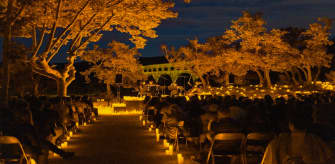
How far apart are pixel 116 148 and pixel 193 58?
29460 mm

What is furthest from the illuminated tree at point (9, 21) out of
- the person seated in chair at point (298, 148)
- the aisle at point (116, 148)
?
the person seated in chair at point (298, 148)

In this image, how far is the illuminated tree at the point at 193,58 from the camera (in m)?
36.8

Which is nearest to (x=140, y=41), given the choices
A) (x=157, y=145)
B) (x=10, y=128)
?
(x=157, y=145)

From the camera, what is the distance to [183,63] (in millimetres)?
38094

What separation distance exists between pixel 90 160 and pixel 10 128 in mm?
1938

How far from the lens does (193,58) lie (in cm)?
3794

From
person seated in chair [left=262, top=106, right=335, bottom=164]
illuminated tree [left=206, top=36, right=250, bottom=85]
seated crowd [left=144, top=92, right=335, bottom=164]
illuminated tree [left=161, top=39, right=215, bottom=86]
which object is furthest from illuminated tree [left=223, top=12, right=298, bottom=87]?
person seated in chair [left=262, top=106, right=335, bottom=164]

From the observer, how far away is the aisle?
7.48 meters

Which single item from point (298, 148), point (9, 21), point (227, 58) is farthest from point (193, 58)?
point (298, 148)

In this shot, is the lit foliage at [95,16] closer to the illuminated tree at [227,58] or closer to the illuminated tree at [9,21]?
the illuminated tree at [9,21]

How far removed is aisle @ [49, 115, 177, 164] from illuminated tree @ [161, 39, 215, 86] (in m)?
24.9

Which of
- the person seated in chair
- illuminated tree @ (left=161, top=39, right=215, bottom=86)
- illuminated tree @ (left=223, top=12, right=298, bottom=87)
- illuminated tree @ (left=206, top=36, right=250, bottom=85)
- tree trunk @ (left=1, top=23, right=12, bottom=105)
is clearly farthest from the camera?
illuminated tree @ (left=161, top=39, right=215, bottom=86)

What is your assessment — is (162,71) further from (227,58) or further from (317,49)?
(317,49)

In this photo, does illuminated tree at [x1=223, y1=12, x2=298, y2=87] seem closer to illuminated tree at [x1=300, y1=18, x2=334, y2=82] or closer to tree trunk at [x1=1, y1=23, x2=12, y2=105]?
illuminated tree at [x1=300, y1=18, x2=334, y2=82]
